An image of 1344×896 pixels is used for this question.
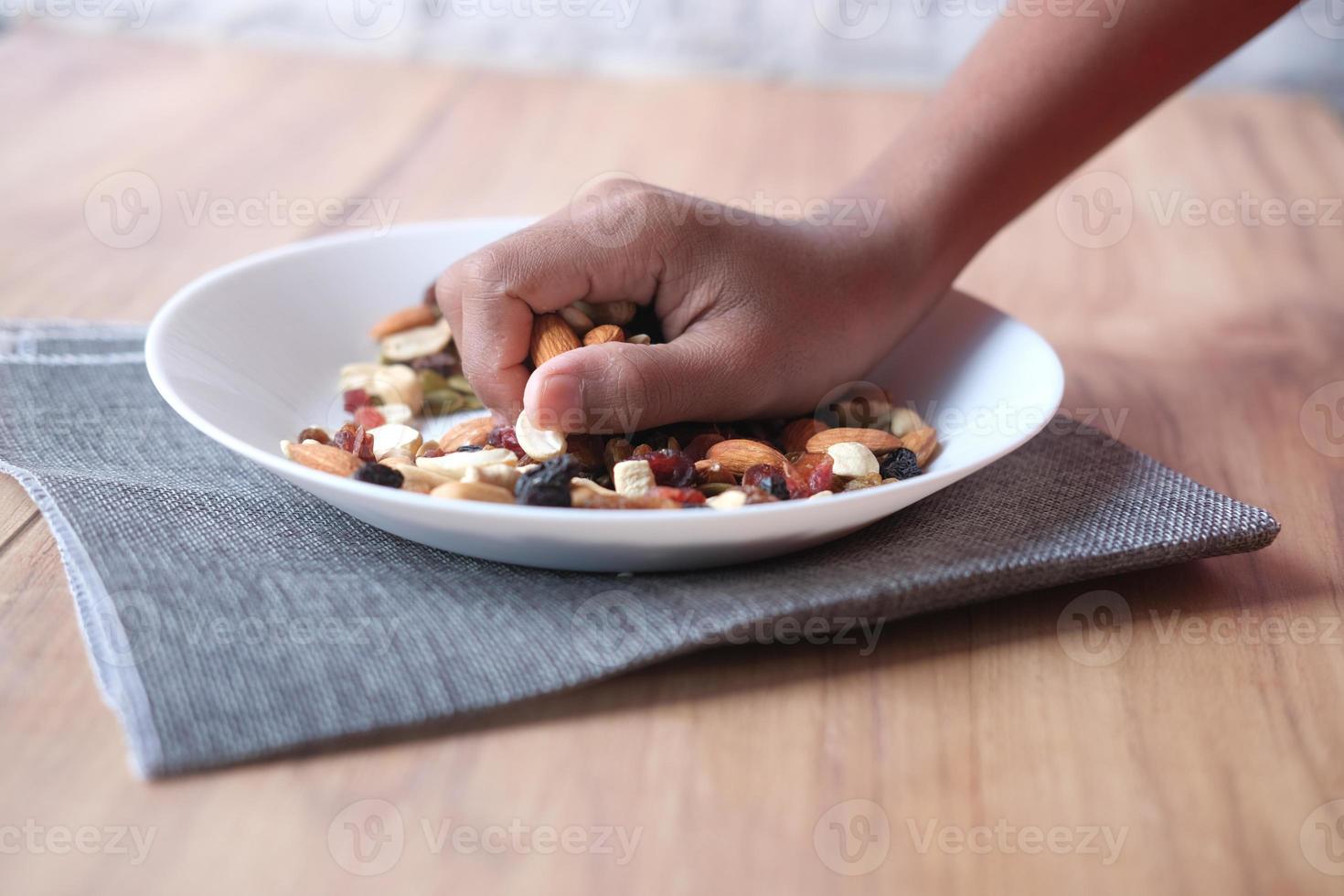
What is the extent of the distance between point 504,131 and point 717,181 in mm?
296

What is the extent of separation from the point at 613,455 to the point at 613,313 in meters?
0.09

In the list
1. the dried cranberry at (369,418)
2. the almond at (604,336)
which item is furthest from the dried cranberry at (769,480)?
the dried cranberry at (369,418)

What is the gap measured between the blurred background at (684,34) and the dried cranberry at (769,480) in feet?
4.07

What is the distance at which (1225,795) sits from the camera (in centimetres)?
48

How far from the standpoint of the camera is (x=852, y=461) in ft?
2.13

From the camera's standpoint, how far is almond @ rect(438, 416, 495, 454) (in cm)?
68

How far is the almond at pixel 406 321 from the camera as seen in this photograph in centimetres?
82

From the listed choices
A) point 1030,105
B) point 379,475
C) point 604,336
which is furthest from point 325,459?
point 1030,105

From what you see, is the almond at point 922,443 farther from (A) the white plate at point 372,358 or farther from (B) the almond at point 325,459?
(B) the almond at point 325,459

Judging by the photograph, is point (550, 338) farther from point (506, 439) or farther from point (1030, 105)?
point (1030, 105)

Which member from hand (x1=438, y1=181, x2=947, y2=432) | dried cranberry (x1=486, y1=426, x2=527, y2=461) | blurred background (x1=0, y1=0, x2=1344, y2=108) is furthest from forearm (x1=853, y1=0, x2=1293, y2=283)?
blurred background (x1=0, y1=0, x2=1344, y2=108)

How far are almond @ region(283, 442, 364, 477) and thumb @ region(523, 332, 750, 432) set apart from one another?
9 centimetres

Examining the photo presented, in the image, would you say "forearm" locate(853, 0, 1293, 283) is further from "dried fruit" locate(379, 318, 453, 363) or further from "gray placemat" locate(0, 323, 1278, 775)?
"dried fruit" locate(379, 318, 453, 363)

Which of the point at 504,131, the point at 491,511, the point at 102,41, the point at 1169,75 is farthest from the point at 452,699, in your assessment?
the point at 102,41
